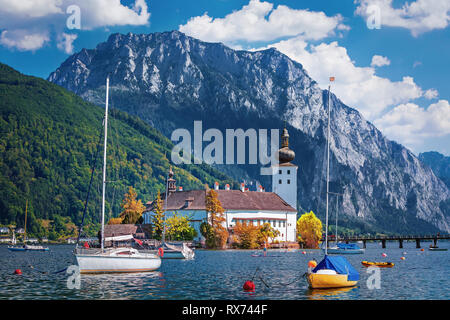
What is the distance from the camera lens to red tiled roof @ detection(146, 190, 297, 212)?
152375mm

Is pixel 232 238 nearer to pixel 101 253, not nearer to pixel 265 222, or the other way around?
pixel 265 222

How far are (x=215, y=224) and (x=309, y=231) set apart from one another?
31144 mm

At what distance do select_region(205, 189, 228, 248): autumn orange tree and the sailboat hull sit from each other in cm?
7360

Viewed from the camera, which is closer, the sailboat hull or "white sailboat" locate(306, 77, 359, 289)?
"white sailboat" locate(306, 77, 359, 289)

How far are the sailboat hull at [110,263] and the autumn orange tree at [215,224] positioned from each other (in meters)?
73.6

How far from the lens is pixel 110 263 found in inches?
2306

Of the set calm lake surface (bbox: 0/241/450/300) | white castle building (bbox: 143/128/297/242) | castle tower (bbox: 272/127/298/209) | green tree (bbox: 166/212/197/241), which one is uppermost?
castle tower (bbox: 272/127/298/209)

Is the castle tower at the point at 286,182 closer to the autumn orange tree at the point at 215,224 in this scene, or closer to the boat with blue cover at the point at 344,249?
the boat with blue cover at the point at 344,249

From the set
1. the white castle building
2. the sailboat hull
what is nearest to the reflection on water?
the sailboat hull

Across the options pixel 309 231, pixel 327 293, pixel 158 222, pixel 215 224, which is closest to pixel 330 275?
pixel 327 293

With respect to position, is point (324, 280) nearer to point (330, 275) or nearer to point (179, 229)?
point (330, 275)

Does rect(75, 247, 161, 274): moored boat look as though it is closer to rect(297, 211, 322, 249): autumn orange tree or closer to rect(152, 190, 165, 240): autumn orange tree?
rect(152, 190, 165, 240): autumn orange tree

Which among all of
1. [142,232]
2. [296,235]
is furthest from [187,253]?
[296,235]

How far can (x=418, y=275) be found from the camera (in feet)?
223
